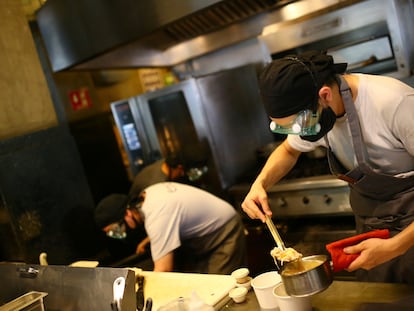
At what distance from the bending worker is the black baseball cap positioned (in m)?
1.20

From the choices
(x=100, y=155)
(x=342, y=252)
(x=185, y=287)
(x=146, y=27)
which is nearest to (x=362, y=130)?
(x=342, y=252)

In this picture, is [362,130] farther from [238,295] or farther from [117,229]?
[117,229]

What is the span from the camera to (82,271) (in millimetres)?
1863

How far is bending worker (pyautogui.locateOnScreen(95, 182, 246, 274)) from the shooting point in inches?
100

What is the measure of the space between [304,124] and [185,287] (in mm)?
953

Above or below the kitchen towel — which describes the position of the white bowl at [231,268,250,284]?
below

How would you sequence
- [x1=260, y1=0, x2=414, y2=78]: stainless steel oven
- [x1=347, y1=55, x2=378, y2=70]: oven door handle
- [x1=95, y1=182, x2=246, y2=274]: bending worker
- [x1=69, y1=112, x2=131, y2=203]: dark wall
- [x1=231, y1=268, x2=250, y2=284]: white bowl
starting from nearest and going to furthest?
[x1=231, y1=268, x2=250, y2=284]: white bowl < [x1=95, y1=182, x2=246, y2=274]: bending worker < [x1=260, y1=0, x2=414, y2=78]: stainless steel oven < [x1=347, y1=55, x2=378, y2=70]: oven door handle < [x1=69, y1=112, x2=131, y2=203]: dark wall

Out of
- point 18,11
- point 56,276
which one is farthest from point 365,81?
point 18,11

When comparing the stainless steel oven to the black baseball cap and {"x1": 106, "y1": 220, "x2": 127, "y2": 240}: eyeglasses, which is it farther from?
{"x1": 106, "y1": 220, "x2": 127, "y2": 240}: eyeglasses

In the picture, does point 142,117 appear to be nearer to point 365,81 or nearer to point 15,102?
point 15,102

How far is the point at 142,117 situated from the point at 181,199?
1311 millimetres

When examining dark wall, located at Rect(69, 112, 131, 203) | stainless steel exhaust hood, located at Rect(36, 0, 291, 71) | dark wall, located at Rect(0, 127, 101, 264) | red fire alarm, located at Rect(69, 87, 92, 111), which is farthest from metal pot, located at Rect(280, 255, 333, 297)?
red fire alarm, located at Rect(69, 87, 92, 111)

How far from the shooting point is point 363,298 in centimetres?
147

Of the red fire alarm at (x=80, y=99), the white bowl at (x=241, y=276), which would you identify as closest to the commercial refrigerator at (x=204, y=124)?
the red fire alarm at (x=80, y=99)
